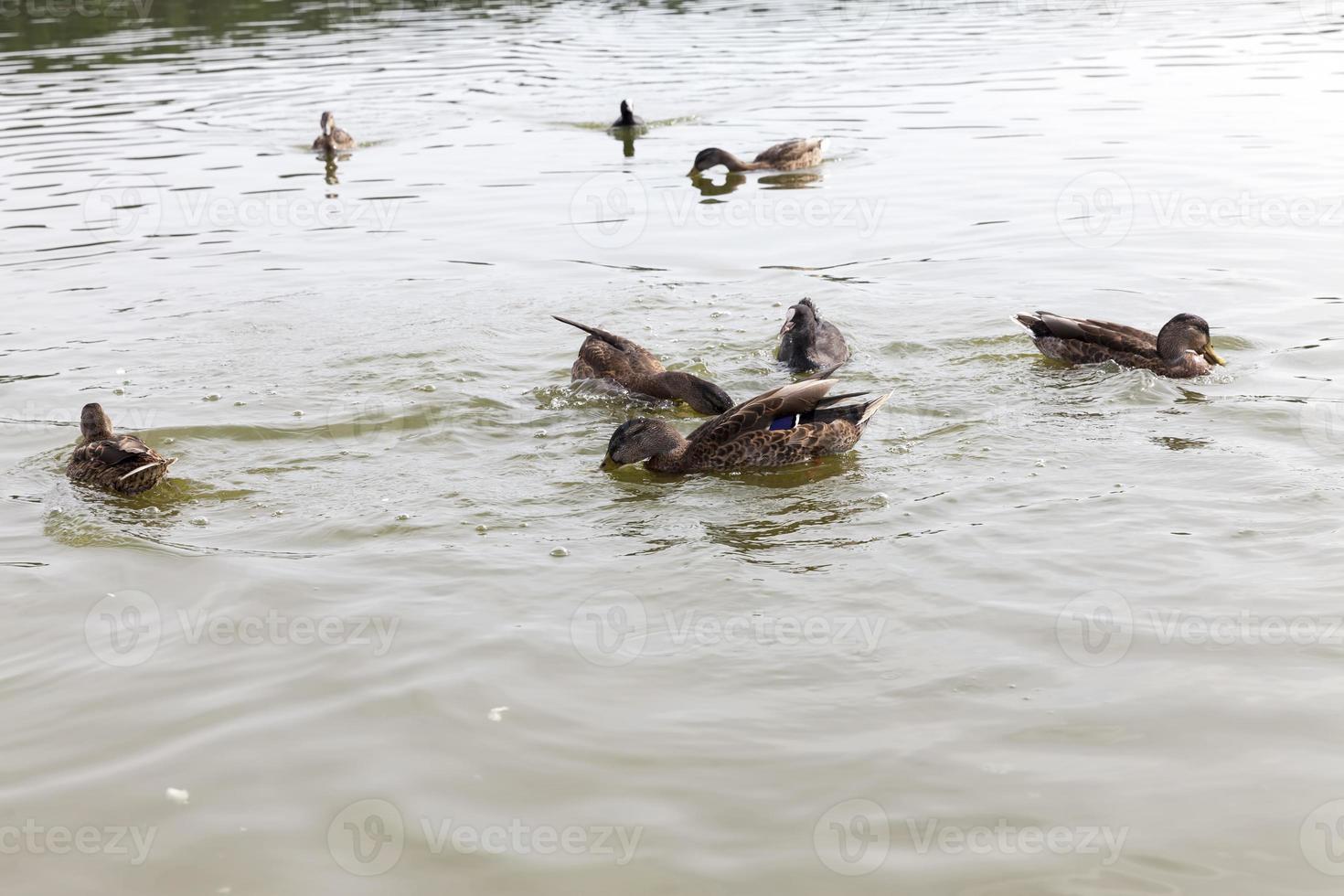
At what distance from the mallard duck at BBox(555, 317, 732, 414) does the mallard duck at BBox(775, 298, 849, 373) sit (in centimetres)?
88

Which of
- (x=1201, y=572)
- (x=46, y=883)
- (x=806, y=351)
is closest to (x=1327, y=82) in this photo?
(x=806, y=351)

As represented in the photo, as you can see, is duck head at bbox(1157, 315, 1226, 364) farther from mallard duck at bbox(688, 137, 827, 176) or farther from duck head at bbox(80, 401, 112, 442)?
mallard duck at bbox(688, 137, 827, 176)

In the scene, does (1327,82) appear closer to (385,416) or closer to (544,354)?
(544,354)

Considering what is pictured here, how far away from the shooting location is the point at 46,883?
194 inches

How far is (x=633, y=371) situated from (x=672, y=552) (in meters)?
2.99

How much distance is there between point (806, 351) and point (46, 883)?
692 centimetres

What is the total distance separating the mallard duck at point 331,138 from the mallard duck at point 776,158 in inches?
230

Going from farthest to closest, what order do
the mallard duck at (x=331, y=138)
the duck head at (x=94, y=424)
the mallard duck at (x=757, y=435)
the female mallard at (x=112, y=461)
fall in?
the mallard duck at (x=331, y=138) < the mallard duck at (x=757, y=435) < the duck head at (x=94, y=424) < the female mallard at (x=112, y=461)

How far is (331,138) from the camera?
21.0 m

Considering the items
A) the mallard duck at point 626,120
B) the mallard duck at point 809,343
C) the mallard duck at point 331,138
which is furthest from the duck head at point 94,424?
the mallard duck at point 626,120

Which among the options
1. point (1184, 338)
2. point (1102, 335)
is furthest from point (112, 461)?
point (1184, 338)

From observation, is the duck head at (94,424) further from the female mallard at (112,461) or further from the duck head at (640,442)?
the duck head at (640,442)

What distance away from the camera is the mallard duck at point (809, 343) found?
34.4 feet

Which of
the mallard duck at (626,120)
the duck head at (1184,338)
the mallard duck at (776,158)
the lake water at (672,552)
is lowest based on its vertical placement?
the lake water at (672,552)
